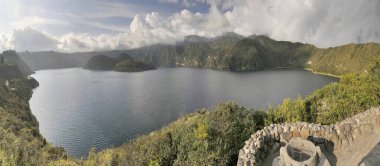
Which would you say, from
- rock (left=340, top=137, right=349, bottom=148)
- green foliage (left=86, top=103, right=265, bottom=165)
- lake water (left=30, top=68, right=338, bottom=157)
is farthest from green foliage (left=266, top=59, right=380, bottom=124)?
lake water (left=30, top=68, right=338, bottom=157)

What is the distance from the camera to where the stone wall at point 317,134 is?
1555 centimetres

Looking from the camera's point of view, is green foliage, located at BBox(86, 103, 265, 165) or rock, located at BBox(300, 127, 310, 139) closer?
rock, located at BBox(300, 127, 310, 139)

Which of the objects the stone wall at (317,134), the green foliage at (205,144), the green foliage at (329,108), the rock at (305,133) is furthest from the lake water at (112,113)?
the rock at (305,133)

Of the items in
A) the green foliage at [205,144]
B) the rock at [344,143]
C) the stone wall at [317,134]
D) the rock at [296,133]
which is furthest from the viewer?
the green foliage at [205,144]

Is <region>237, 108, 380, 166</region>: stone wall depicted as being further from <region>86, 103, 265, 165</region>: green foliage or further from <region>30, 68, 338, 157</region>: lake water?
<region>30, 68, 338, 157</region>: lake water

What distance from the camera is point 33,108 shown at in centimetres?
10069

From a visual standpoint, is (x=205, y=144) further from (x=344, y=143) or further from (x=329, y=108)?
(x=329, y=108)

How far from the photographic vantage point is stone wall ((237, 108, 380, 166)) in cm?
1555

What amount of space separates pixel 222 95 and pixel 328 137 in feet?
321

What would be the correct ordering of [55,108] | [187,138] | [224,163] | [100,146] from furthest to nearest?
[55,108] → [100,146] → [187,138] → [224,163]

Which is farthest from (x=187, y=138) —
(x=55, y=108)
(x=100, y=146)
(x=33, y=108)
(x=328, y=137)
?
(x=33, y=108)

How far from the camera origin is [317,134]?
16.0 metres

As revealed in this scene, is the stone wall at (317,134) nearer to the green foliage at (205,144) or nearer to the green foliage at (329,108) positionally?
the green foliage at (205,144)

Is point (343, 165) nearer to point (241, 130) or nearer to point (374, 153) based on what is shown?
point (374, 153)
